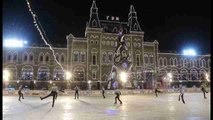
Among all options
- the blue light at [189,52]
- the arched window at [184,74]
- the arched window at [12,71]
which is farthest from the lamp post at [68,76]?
the blue light at [189,52]

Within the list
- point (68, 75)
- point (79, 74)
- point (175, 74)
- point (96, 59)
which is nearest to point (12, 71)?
point (68, 75)

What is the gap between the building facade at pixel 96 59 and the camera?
150ft

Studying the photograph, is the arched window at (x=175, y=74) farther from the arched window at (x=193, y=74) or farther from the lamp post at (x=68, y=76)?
the lamp post at (x=68, y=76)

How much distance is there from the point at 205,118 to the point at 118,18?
143ft

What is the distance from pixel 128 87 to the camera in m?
41.3

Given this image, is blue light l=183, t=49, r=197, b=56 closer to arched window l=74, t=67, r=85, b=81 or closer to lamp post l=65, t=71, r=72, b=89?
arched window l=74, t=67, r=85, b=81

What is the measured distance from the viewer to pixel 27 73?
45656mm

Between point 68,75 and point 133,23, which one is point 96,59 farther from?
point 133,23

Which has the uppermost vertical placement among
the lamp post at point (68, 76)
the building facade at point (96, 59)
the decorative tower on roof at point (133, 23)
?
the decorative tower on roof at point (133, 23)

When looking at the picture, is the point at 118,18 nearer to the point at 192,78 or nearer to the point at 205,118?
the point at 192,78

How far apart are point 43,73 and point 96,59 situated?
33.9 feet

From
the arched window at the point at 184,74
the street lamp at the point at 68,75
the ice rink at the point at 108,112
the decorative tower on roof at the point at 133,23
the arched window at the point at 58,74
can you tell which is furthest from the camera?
the arched window at the point at 184,74

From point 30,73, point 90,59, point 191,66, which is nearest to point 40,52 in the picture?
point 30,73

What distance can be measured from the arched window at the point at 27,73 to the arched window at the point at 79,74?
8.09m
